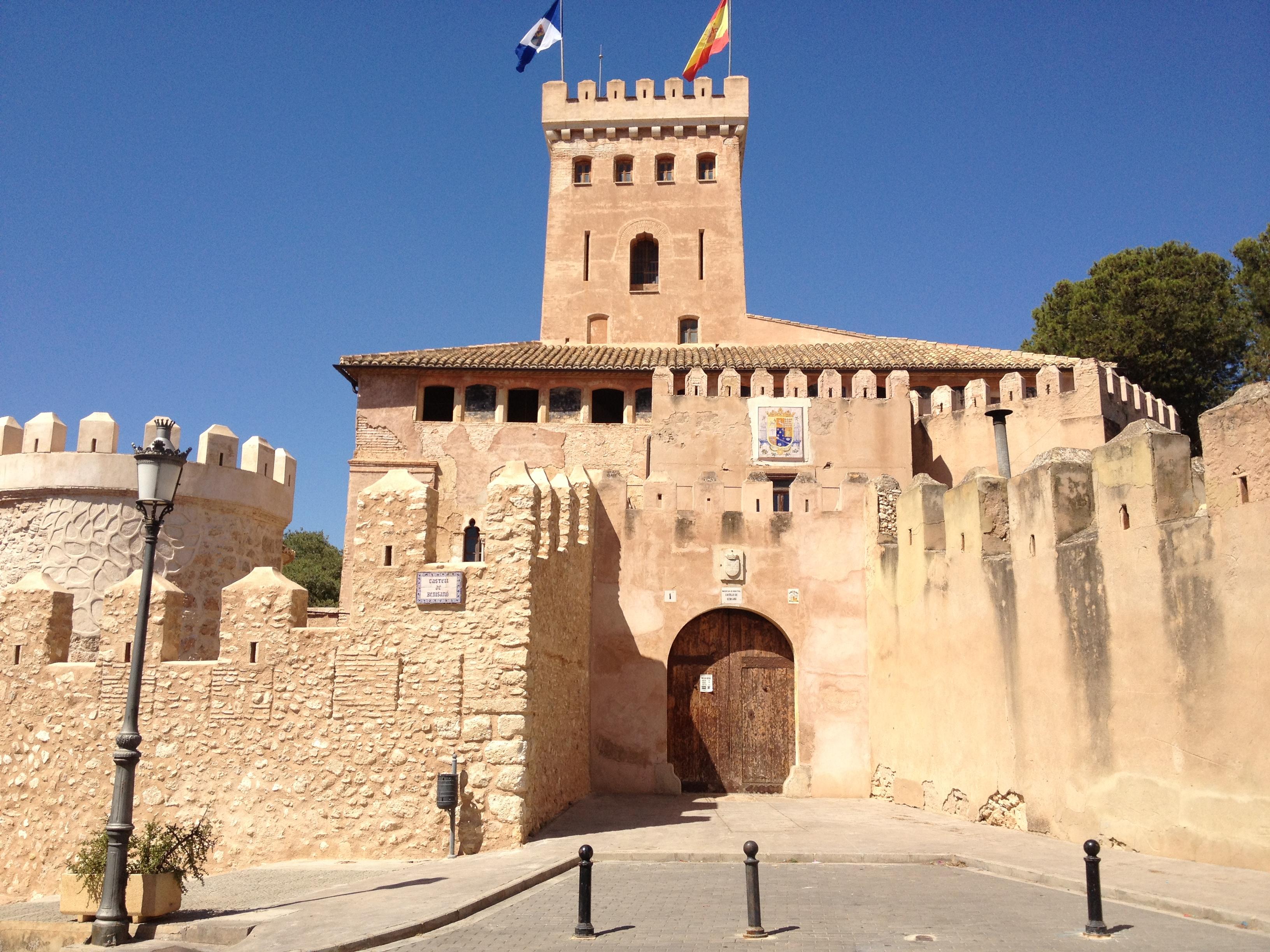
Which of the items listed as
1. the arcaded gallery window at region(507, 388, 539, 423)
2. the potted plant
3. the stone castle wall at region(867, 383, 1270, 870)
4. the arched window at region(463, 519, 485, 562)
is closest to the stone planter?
the potted plant

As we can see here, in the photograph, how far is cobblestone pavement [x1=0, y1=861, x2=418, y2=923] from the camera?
971cm

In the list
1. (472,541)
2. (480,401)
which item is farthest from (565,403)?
(472,541)

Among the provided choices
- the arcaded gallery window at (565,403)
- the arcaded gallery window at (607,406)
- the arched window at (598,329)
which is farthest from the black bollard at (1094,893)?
the arched window at (598,329)

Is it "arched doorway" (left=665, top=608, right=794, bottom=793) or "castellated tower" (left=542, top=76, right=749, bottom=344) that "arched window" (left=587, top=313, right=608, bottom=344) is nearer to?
"castellated tower" (left=542, top=76, right=749, bottom=344)

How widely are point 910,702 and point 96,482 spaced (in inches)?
510

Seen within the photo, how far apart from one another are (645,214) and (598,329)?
4.09 m

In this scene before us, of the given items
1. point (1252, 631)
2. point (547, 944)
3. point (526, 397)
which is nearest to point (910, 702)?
point (1252, 631)

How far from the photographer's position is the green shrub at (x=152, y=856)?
9.31 meters

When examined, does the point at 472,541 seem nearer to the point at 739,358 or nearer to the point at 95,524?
the point at 739,358

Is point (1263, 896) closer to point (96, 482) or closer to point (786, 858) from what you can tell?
point (786, 858)

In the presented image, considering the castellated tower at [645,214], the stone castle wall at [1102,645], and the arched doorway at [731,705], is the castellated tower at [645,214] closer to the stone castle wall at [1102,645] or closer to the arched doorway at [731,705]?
the arched doorway at [731,705]

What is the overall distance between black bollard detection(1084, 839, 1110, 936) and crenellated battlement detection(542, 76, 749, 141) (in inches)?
1179

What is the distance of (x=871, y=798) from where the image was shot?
53.7ft

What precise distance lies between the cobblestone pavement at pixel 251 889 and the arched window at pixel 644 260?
24.3 meters
